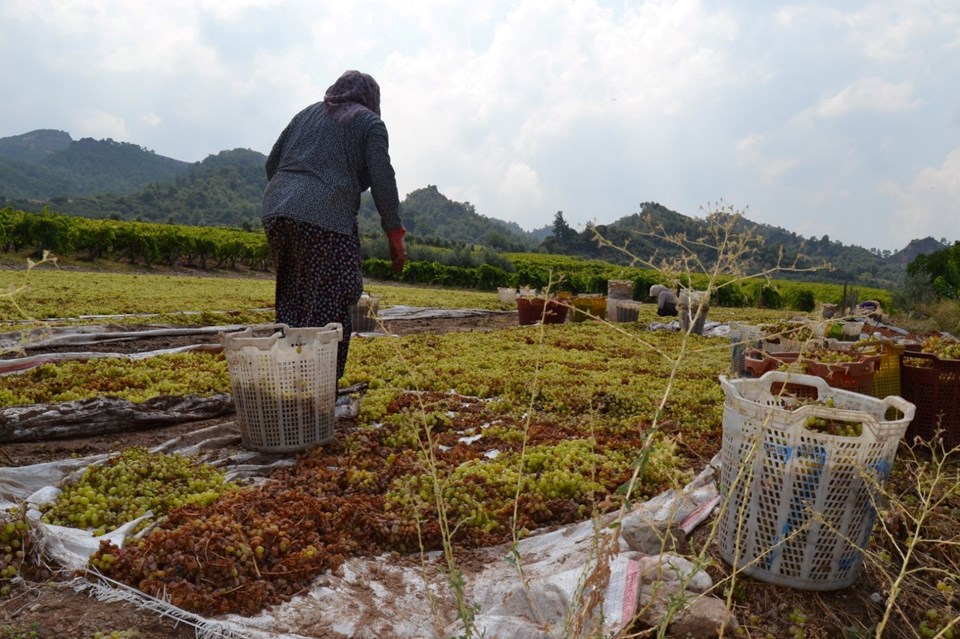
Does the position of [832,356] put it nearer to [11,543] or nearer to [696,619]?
[696,619]

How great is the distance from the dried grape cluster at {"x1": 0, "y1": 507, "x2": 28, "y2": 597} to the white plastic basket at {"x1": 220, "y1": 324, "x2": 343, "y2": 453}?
134 cm

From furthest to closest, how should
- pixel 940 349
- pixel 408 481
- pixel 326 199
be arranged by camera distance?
pixel 940 349 → pixel 326 199 → pixel 408 481

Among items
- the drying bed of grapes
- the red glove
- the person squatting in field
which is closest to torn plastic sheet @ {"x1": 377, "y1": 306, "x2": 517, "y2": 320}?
the drying bed of grapes

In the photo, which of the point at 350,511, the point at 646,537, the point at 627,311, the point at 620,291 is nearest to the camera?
the point at 646,537

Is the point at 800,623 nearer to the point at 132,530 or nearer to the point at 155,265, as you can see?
the point at 132,530

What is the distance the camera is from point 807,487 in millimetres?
2352

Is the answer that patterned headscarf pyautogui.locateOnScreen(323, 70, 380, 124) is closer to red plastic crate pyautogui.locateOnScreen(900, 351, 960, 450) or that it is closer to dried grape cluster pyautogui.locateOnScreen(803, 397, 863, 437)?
dried grape cluster pyautogui.locateOnScreen(803, 397, 863, 437)

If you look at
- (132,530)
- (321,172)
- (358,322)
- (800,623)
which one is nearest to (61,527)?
(132,530)

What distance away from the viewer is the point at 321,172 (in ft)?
14.2

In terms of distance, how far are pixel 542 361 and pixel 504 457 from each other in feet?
10.9

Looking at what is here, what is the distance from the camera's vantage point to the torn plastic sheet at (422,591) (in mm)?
2182

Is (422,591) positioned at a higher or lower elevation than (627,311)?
lower

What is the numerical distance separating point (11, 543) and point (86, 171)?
124111 millimetres

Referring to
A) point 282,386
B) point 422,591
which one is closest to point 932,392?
point 422,591
